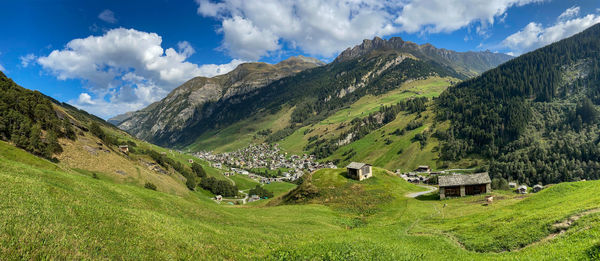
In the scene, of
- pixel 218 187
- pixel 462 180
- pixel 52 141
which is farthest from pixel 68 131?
pixel 462 180

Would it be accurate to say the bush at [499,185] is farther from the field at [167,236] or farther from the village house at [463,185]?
the field at [167,236]

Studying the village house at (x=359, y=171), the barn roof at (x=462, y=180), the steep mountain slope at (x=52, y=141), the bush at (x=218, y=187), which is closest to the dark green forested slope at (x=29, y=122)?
the steep mountain slope at (x=52, y=141)

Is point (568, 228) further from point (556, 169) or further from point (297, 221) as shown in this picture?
point (556, 169)

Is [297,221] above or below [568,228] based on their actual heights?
below

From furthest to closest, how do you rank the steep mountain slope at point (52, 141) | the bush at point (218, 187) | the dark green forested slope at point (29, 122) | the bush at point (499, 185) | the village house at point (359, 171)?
the bush at point (218, 187)
the bush at point (499, 185)
the village house at point (359, 171)
the steep mountain slope at point (52, 141)
the dark green forested slope at point (29, 122)

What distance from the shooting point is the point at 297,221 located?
3922 cm

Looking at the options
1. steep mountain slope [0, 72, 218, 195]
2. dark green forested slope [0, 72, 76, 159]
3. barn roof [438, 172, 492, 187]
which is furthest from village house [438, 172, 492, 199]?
dark green forested slope [0, 72, 76, 159]

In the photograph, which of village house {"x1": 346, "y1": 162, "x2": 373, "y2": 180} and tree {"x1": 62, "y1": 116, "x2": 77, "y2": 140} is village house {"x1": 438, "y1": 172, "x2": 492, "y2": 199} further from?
tree {"x1": 62, "y1": 116, "x2": 77, "y2": 140}

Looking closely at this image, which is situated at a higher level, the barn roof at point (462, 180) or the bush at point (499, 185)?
the barn roof at point (462, 180)

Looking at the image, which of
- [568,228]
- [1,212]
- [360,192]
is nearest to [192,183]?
[360,192]

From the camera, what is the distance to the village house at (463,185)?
71.3 metres

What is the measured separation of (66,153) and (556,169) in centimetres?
22965

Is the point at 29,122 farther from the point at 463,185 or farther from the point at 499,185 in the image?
the point at 499,185

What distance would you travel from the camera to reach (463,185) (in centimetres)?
7156
